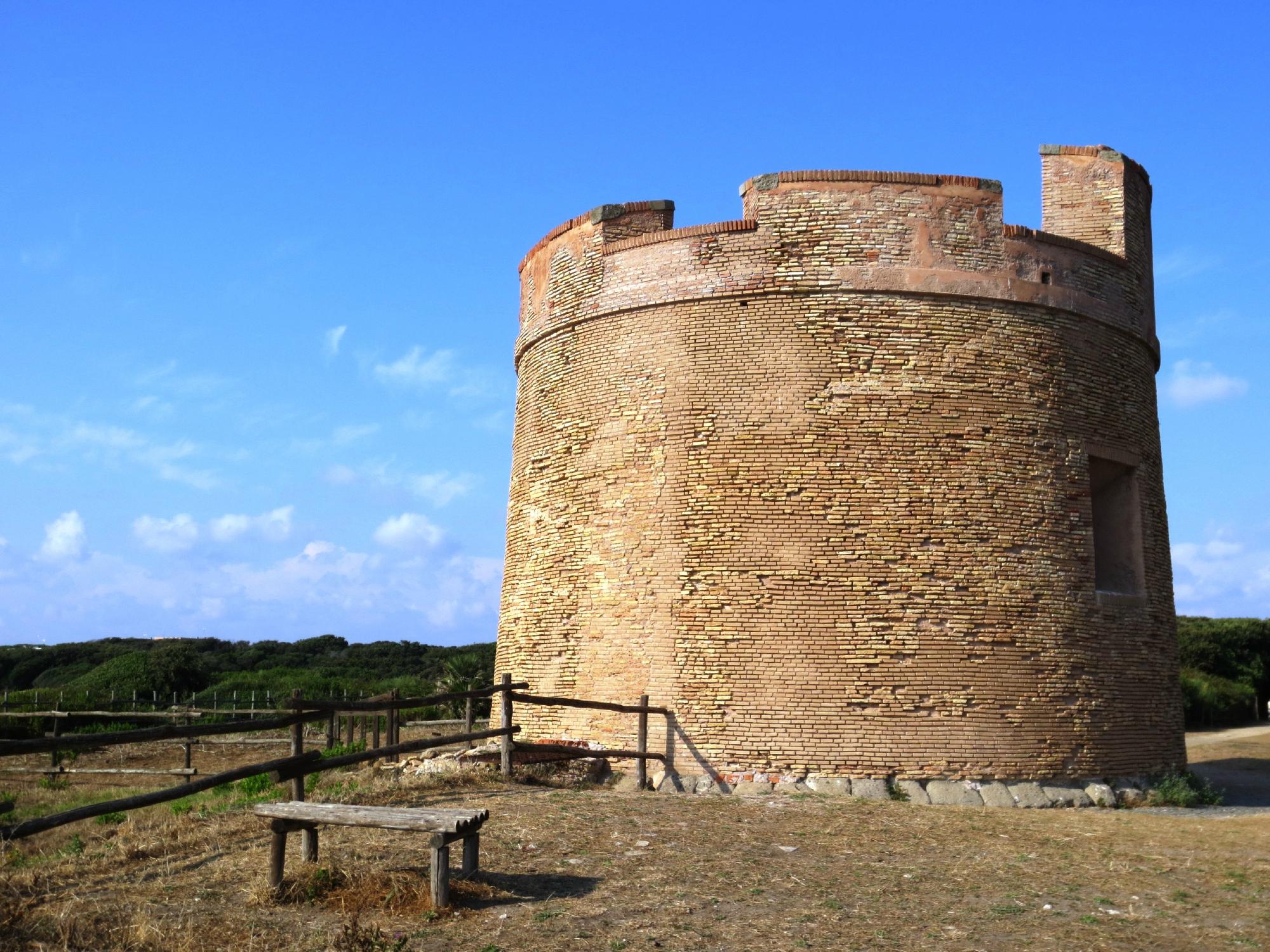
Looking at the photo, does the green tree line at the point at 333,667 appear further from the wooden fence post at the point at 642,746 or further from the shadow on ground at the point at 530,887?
the shadow on ground at the point at 530,887

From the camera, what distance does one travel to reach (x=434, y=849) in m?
7.36

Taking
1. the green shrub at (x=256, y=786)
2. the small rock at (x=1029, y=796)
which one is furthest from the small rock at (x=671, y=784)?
the green shrub at (x=256, y=786)

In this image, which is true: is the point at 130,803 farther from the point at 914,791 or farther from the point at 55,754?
the point at 55,754

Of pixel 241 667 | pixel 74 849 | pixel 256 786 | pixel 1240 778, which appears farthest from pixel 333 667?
pixel 74 849

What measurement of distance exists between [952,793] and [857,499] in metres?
3.30

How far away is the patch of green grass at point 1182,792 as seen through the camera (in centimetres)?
1316

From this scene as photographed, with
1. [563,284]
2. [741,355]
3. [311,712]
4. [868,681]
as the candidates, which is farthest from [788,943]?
[563,284]

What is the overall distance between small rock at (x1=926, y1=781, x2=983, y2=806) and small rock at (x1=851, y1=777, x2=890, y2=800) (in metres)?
0.48

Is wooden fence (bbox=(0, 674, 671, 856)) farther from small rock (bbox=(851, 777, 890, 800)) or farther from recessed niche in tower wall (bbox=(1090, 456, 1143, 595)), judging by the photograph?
recessed niche in tower wall (bbox=(1090, 456, 1143, 595))

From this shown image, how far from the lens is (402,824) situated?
291 inches

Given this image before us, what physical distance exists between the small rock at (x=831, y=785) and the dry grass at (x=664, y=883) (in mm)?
627

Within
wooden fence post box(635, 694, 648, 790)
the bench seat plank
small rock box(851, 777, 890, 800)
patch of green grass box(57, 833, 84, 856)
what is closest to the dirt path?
small rock box(851, 777, 890, 800)

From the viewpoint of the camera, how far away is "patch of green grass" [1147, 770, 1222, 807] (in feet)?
43.2

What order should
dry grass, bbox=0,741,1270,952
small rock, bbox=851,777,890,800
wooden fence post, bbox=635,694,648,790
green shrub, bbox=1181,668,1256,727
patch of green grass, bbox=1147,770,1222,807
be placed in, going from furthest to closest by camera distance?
green shrub, bbox=1181,668,1256,727 → patch of green grass, bbox=1147,770,1222,807 → wooden fence post, bbox=635,694,648,790 → small rock, bbox=851,777,890,800 → dry grass, bbox=0,741,1270,952
